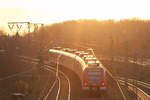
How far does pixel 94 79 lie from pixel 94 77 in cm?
17

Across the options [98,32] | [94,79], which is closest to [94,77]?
[94,79]

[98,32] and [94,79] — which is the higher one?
[98,32]

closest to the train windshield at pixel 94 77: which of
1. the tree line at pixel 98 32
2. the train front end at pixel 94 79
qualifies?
the train front end at pixel 94 79

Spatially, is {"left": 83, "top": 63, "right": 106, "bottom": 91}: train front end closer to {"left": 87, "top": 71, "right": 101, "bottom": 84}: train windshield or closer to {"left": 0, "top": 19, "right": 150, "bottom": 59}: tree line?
{"left": 87, "top": 71, "right": 101, "bottom": 84}: train windshield

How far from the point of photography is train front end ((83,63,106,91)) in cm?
2462

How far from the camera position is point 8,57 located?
6475 centimetres

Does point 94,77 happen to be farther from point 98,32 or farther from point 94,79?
point 98,32

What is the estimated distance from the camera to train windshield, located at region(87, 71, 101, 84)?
24641 millimetres

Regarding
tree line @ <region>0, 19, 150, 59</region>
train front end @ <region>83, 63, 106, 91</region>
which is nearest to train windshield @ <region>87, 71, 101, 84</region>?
train front end @ <region>83, 63, 106, 91</region>

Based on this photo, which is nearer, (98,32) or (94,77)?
(94,77)

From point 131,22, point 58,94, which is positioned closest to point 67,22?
point 131,22

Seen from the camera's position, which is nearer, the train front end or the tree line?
the train front end

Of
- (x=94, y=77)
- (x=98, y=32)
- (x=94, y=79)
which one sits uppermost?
(x=98, y=32)

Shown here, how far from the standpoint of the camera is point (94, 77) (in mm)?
24719
